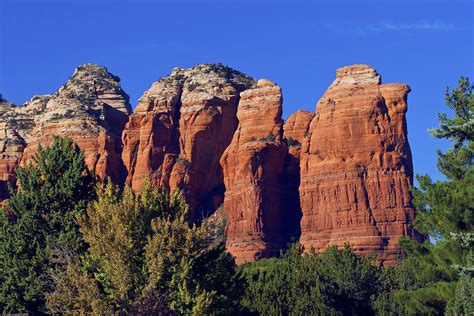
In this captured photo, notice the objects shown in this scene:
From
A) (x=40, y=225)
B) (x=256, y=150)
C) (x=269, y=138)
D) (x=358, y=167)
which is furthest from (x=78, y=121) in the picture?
(x=40, y=225)

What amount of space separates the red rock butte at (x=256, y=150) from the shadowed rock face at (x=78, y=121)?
21 centimetres

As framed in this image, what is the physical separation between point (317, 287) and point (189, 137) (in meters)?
78.6

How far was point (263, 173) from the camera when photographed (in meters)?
149

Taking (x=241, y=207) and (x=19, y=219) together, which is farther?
(x=241, y=207)

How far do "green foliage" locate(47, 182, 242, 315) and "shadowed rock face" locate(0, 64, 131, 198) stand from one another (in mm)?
97194

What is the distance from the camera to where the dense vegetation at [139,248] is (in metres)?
53.5

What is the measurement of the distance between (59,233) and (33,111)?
11870 centimetres

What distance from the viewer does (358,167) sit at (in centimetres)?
14388

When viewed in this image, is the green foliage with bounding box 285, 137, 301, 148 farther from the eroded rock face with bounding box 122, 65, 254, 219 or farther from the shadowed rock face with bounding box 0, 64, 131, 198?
the shadowed rock face with bounding box 0, 64, 131, 198

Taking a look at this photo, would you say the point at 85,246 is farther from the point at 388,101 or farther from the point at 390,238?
the point at 388,101

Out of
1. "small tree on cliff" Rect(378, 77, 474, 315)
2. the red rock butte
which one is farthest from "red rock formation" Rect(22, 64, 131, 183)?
"small tree on cliff" Rect(378, 77, 474, 315)

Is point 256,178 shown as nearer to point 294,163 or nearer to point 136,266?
point 294,163

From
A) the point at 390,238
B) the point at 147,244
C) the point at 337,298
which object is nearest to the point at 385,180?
the point at 390,238

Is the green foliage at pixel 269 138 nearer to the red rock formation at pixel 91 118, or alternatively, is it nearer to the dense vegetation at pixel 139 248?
the red rock formation at pixel 91 118
